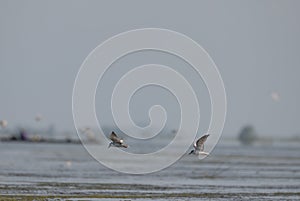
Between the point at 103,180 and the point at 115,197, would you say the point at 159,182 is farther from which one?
the point at 115,197

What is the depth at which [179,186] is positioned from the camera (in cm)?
5019

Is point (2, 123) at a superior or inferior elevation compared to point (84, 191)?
superior

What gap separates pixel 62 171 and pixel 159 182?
9.97 metres

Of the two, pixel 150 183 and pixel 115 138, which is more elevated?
pixel 115 138

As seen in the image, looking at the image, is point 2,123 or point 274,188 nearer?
point 274,188

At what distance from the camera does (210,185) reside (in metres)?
51.8

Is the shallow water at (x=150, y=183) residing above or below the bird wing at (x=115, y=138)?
below

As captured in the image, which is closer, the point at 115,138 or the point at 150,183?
the point at 115,138

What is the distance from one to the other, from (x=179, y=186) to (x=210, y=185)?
2.30m

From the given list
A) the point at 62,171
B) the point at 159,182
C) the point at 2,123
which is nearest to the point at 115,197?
the point at 159,182

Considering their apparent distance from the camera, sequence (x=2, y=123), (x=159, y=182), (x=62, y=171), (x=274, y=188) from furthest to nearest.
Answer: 1. (x=2, y=123)
2. (x=62, y=171)
3. (x=159, y=182)
4. (x=274, y=188)

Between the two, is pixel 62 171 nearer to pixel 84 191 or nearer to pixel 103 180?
pixel 103 180

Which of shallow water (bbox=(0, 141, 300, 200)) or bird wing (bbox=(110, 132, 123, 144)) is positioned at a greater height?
bird wing (bbox=(110, 132, 123, 144))

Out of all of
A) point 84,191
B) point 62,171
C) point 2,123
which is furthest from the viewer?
point 2,123
